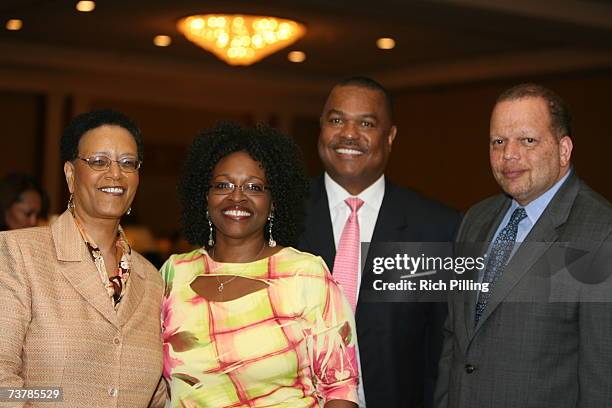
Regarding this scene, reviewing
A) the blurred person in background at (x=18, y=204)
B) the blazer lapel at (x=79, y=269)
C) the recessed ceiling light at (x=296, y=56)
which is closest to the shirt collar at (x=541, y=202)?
the blazer lapel at (x=79, y=269)

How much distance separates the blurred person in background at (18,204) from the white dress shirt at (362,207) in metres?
2.81

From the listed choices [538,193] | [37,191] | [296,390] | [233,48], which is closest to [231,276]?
[296,390]

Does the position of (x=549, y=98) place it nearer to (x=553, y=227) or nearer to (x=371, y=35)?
(x=553, y=227)

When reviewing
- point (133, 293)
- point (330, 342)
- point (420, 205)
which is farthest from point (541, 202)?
point (133, 293)

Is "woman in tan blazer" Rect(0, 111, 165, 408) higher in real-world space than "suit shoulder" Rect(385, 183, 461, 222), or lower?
lower

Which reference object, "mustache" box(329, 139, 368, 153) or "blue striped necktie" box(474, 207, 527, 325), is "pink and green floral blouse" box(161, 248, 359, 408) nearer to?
"blue striped necktie" box(474, 207, 527, 325)

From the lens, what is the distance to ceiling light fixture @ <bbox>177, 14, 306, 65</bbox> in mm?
9062

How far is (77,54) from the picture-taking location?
11508 mm

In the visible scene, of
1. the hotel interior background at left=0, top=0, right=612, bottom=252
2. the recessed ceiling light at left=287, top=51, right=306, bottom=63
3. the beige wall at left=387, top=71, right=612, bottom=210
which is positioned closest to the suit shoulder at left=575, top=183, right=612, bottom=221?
the hotel interior background at left=0, top=0, right=612, bottom=252

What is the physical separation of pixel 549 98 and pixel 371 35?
7.13 meters

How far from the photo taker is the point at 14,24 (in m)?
9.78

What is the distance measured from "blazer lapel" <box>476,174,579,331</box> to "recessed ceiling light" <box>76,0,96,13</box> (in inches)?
257

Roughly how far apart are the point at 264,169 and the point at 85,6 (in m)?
6.37

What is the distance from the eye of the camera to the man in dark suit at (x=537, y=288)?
8.79 feet
